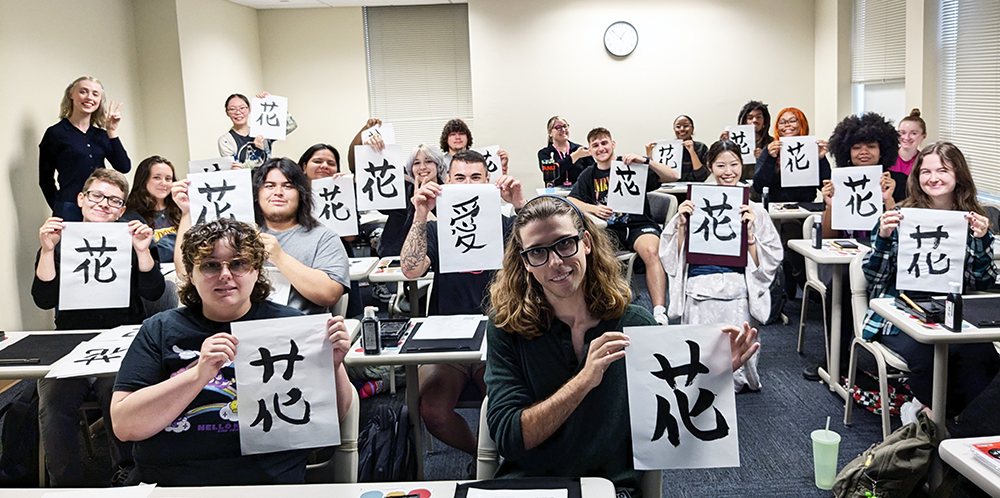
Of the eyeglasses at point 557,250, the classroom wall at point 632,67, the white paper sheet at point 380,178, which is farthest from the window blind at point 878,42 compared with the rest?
the eyeglasses at point 557,250

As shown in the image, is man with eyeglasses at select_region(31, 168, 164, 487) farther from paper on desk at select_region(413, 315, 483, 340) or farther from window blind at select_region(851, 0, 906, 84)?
window blind at select_region(851, 0, 906, 84)

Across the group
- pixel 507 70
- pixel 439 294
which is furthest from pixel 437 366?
pixel 507 70

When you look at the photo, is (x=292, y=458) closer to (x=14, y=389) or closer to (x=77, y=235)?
(x=77, y=235)

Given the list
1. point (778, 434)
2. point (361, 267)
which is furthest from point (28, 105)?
point (778, 434)

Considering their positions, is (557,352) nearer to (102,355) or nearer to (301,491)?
(301,491)

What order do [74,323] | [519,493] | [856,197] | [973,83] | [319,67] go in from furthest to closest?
1. [319,67]
2. [973,83]
3. [856,197]
4. [74,323]
5. [519,493]

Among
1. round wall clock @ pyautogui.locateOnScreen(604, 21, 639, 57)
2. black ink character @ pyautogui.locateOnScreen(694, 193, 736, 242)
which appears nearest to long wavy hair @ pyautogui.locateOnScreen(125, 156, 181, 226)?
black ink character @ pyautogui.locateOnScreen(694, 193, 736, 242)

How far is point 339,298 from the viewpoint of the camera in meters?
3.12

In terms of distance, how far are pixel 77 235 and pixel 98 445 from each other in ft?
3.41

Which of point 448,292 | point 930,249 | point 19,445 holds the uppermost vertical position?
point 930,249

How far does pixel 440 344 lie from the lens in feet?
8.73

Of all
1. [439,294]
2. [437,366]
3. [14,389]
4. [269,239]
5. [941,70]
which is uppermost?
[941,70]

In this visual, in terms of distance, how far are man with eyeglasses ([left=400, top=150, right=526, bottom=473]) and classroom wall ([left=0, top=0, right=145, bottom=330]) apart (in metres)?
3.55

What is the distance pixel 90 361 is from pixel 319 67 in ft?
24.1
